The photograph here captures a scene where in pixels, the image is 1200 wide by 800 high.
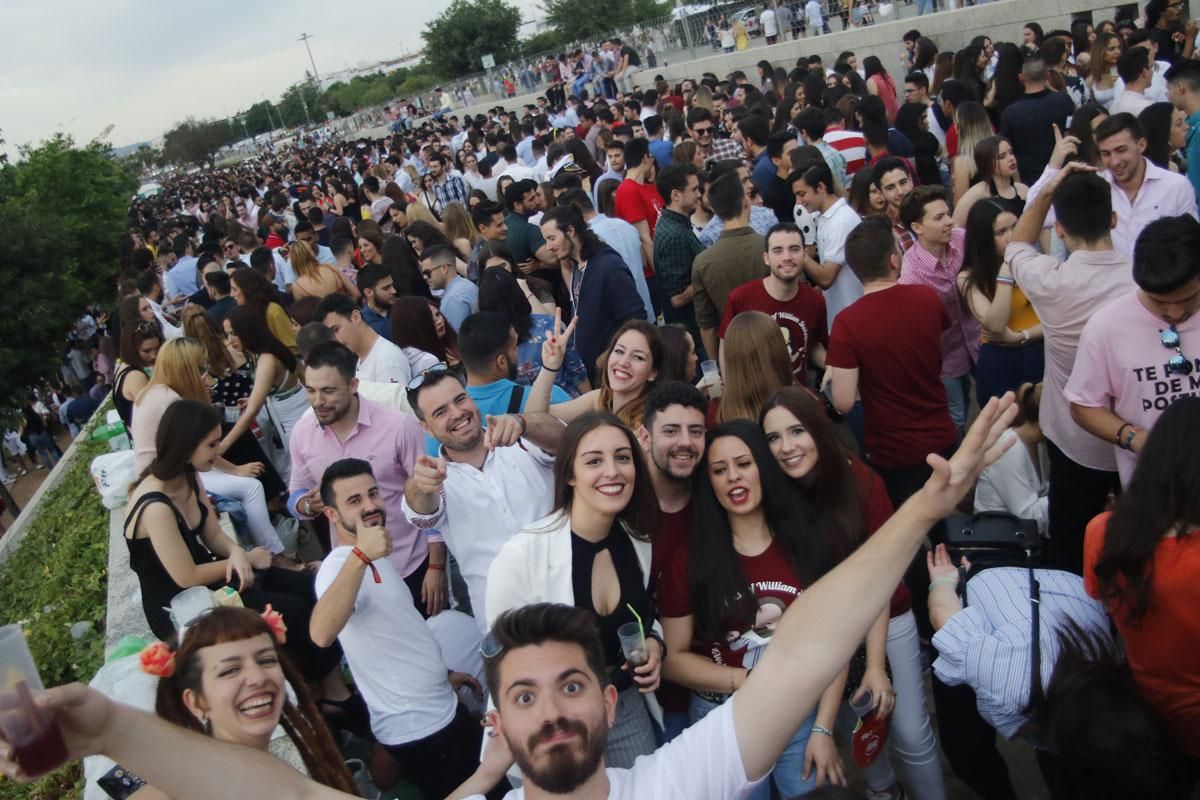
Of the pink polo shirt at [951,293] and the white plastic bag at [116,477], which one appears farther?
the white plastic bag at [116,477]

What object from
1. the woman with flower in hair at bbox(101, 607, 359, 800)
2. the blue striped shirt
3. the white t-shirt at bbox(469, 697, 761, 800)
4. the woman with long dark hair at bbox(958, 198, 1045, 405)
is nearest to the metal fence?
the woman with long dark hair at bbox(958, 198, 1045, 405)

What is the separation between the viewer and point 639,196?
8141 millimetres

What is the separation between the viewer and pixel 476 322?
4.43 m

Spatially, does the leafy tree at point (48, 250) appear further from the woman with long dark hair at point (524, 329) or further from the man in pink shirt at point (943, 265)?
the man in pink shirt at point (943, 265)

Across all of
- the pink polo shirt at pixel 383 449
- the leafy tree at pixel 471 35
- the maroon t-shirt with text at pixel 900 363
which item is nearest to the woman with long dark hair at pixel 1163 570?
the maroon t-shirt with text at pixel 900 363

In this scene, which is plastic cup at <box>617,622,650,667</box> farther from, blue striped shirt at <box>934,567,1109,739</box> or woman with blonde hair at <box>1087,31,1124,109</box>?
woman with blonde hair at <box>1087,31,1124,109</box>

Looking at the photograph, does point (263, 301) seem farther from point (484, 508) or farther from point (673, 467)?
point (673, 467)

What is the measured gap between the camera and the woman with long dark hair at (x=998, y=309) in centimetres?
457

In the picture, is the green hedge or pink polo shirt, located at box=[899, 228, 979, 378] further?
the green hedge

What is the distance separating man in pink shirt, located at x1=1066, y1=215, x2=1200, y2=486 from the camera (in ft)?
10.4

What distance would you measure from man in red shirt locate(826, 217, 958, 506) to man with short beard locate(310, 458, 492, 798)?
2.24 metres

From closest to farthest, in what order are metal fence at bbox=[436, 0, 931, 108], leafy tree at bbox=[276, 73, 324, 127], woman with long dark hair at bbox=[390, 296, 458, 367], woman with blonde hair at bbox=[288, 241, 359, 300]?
woman with long dark hair at bbox=[390, 296, 458, 367]
woman with blonde hair at bbox=[288, 241, 359, 300]
metal fence at bbox=[436, 0, 931, 108]
leafy tree at bbox=[276, 73, 324, 127]

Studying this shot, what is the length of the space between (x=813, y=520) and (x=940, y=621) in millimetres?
520

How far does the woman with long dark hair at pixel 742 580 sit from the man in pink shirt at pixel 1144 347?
1269 mm
